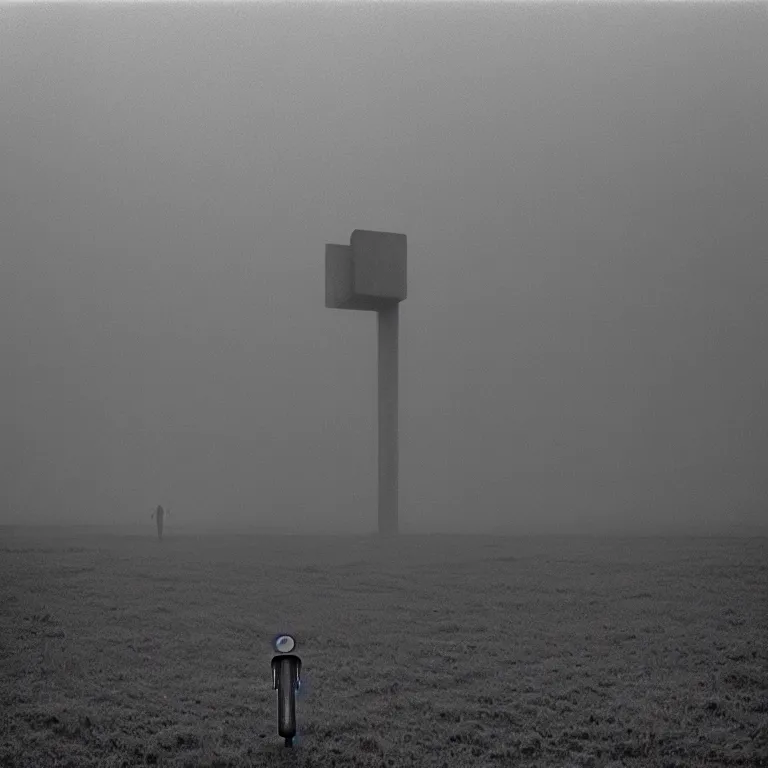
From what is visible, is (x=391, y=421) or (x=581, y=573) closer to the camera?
(x=581, y=573)

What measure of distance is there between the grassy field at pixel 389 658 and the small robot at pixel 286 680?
241 millimetres

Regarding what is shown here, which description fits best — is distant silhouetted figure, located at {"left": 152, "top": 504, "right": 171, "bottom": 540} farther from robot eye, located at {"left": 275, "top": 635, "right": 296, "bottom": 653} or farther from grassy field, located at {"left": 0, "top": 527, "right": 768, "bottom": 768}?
robot eye, located at {"left": 275, "top": 635, "right": 296, "bottom": 653}

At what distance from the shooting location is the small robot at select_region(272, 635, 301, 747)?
485cm

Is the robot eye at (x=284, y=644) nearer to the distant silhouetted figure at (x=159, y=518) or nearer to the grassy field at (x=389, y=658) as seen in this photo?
the grassy field at (x=389, y=658)

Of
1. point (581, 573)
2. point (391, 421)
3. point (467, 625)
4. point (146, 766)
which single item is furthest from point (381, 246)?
point (146, 766)

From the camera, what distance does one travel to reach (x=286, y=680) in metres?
4.96

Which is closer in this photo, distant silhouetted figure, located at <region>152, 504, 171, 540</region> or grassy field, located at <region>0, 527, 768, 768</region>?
grassy field, located at <region>0, 527, 768, 768</region>

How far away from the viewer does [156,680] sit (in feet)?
20.2

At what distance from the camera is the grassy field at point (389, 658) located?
17.6 feet

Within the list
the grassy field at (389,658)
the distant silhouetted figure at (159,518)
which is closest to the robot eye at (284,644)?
the grassy field at (389,658)

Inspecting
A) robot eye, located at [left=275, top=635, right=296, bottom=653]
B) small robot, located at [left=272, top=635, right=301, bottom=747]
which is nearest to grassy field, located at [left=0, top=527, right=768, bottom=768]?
small robot, located at [left=272, top=635, right=301, bottom=747]

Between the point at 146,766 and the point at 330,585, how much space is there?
3.91m

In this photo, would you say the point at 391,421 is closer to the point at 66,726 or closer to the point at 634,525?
the point at 634,525

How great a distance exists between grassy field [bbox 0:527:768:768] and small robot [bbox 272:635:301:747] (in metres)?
0.24
